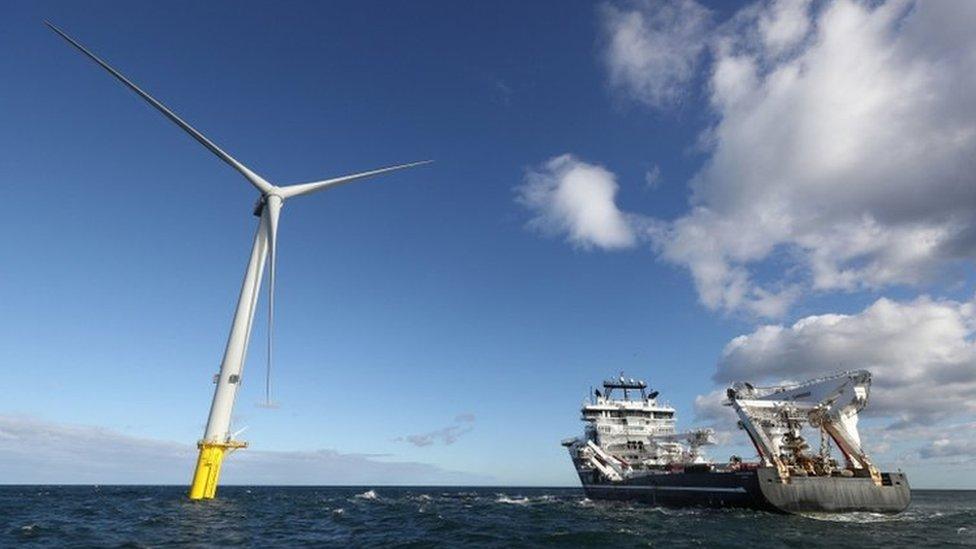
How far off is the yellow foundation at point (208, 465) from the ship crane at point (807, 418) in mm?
40350

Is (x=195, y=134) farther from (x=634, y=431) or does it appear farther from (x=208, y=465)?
(x=634, y=431)

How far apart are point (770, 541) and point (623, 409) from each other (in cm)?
5085

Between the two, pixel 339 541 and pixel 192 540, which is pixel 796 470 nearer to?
pixel 339 541

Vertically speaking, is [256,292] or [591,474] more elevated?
[256,292]

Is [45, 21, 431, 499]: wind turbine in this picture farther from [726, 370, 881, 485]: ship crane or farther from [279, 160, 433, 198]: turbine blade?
[726, 370, 881, 485]: ship crane

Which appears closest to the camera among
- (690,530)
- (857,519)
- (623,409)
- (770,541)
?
(770,541)

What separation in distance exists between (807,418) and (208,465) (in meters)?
48.7

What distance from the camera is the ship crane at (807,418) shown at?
43.3 metres

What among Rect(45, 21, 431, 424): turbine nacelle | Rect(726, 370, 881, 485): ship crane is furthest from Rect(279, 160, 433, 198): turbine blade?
Rect(726, 370, 881, 485): ship crane

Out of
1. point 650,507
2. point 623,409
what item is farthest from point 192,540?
point 623,409

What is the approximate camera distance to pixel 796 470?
1706 inches

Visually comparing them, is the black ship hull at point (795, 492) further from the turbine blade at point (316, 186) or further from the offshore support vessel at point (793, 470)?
the turbine blade at point (316, 186)

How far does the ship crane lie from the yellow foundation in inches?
1589

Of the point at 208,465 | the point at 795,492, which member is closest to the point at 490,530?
the point at 795,492
